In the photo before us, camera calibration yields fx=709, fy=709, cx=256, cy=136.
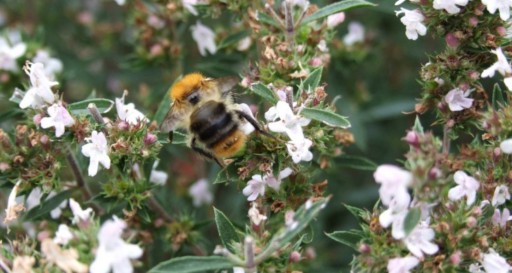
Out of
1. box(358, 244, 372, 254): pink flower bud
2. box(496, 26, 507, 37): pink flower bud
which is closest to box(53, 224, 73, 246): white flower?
box(358, 244, 372, 254): pink flower bud

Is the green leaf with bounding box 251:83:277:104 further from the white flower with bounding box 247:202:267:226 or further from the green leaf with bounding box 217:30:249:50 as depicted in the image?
the green leaf with bounding box 217:30:249:50

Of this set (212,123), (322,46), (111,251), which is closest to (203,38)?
(322,46)

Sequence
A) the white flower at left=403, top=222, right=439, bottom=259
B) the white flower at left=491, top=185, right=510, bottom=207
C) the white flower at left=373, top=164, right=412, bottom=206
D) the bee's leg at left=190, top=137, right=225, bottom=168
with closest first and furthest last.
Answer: the white flower at left=373, top=164, right=412, bottom=206 → the white flower at left=403, top=222, right=439, bottom=259 → the white flower at left=491, top=185, right=510, bottom=207 → the bee's leg at left=190, top=137, right=225, bottom=168

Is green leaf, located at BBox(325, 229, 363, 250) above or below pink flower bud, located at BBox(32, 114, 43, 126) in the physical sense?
below

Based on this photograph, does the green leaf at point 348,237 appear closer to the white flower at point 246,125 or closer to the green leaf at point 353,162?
the white flower at point 246,125

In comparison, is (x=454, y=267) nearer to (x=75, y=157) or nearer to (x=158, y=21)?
(x=75, y=157)

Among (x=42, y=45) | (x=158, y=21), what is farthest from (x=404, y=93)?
(x=42, y=45)

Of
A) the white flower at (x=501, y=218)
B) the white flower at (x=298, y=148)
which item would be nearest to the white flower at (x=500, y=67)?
the white flower at (x=501, y=218)
